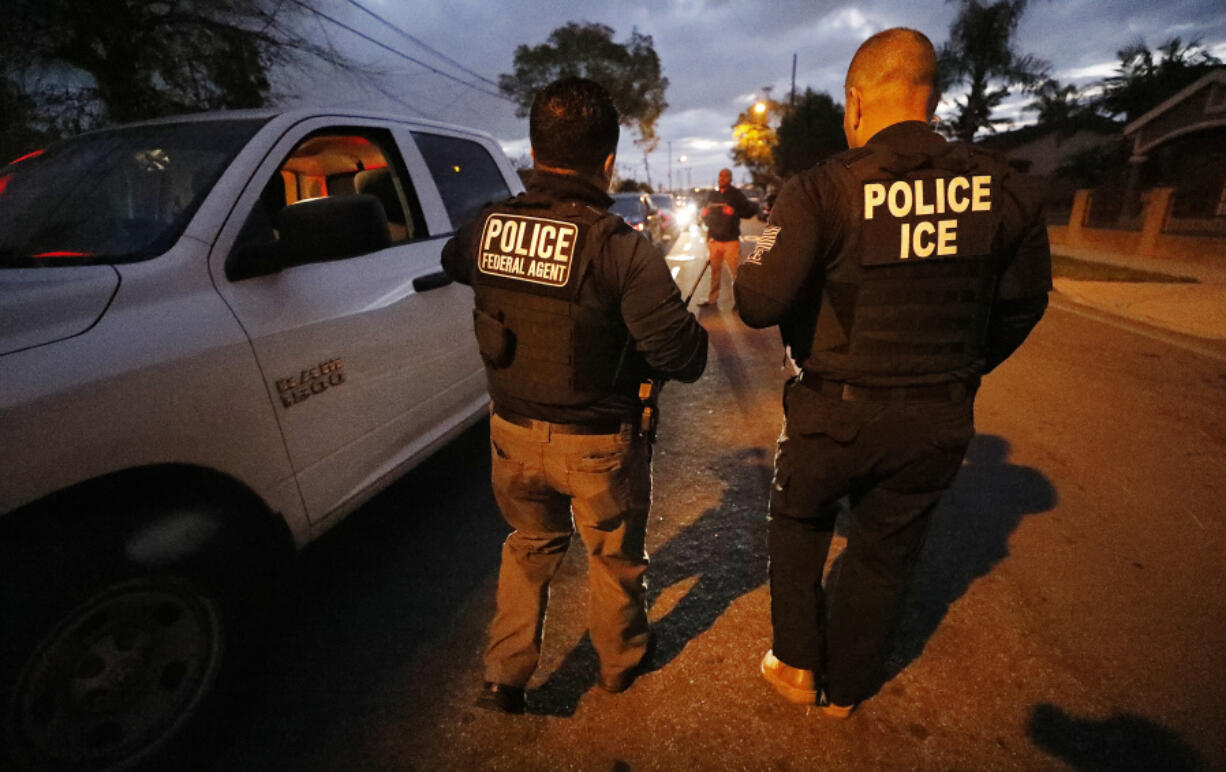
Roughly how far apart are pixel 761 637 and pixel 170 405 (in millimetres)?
2076

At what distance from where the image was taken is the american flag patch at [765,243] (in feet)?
4.96

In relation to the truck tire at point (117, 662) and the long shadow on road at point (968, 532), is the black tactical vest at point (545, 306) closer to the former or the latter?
the truck tire at point (117, 662)

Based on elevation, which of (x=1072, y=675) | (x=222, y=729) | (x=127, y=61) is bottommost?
(x=1072, y=675)

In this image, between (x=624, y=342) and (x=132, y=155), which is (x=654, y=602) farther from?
(x=132, y=155)

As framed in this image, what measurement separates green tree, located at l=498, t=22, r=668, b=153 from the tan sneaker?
43949 mm

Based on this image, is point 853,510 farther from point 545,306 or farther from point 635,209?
point 635,209

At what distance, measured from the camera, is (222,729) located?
1.87 metres

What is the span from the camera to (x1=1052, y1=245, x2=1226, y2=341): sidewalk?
22.0 ft

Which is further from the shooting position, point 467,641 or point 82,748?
point 467,641

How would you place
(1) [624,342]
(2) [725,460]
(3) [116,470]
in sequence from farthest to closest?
(2) [725,460], (1) [624,342], (3) [116,470]

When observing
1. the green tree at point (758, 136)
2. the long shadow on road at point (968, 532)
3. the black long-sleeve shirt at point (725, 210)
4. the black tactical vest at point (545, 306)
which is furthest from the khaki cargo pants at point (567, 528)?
the green tree at point (758, 136)

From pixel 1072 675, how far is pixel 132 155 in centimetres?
387

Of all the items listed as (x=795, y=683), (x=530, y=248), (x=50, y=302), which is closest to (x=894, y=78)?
(x=530, y=248)

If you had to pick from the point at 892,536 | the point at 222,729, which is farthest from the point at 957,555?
the point at 222,729
